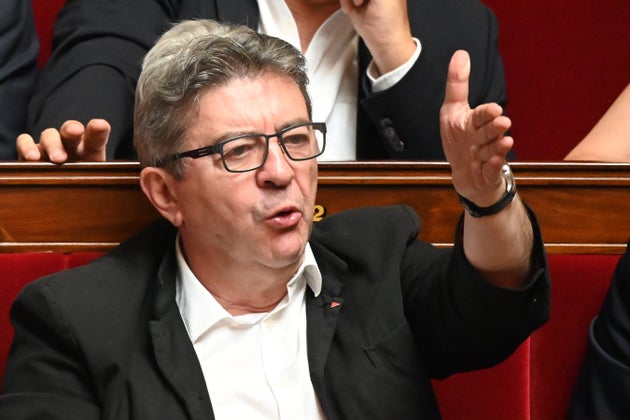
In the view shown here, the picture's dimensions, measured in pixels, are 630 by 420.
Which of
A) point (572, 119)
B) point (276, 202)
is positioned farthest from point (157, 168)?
point (572, 119)

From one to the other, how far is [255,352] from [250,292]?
53mm

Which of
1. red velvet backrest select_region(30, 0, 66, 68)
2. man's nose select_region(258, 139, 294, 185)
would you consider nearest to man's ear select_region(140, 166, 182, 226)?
man's nose select_region(258, 139, 294, 185)

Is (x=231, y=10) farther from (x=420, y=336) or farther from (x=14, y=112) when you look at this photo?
(x=420, y=336)

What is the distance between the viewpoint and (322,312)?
3.14ft

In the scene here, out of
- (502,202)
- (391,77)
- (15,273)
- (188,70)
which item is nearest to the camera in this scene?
(502,202)

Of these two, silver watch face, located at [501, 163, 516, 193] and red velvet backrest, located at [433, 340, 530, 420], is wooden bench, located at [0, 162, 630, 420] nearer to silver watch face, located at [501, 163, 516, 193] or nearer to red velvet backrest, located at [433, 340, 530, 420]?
red velvet backrest, located at [433, 340, 530, 420]

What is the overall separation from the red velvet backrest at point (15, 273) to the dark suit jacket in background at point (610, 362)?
20.4 inches

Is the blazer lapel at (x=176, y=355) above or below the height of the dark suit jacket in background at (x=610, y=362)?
above

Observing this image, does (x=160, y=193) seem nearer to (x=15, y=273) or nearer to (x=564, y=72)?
(x=15, y=273)

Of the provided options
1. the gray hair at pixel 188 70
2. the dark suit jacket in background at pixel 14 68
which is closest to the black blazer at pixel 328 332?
the gray hair at pixel 188 70

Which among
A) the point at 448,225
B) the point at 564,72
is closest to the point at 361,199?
the point at 448,225

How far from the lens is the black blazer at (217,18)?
1.21 meters

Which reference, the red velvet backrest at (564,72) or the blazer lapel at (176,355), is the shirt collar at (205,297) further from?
the red velvet backrest at (564,72)

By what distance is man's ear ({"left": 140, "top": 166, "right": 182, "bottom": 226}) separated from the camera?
98 centimetres
